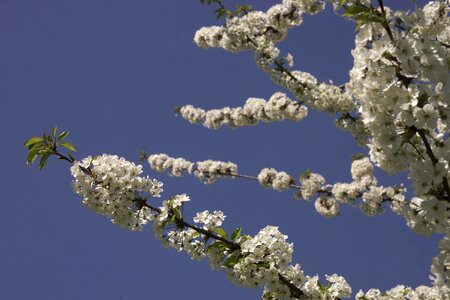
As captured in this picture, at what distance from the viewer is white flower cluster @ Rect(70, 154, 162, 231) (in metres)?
5.18

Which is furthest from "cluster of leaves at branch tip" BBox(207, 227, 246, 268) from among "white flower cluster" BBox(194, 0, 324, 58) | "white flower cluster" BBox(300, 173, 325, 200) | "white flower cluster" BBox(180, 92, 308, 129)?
"white flower cluster" BBox(300, 173, 325, 200)

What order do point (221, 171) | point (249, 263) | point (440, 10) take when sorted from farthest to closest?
point (221, 171)
point (440, 10)
point (249, 263)

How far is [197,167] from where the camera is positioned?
52.4 ft

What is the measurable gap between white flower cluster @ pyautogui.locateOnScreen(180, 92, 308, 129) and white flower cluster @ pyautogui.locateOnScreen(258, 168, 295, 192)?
1564 mm

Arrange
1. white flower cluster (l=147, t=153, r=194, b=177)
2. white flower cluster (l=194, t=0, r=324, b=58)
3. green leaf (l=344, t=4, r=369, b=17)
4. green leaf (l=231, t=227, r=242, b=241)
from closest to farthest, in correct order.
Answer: green leaf (l=344, t=4, r=369, b=17), green leaf (l=231, t=227, r=242, b=241), white flower cluster (l=194, t=0, r=324, b=58), white flower cluster (l=147, t=153, r=194, b=177)

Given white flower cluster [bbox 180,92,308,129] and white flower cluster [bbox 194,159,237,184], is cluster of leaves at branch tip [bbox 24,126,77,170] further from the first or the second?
white flower cluster [bbox 194,159,237,184]

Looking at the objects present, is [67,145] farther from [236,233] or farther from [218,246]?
[236,233]

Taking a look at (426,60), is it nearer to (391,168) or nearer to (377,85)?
(377,85)

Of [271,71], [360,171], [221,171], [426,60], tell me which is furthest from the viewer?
[221,171]

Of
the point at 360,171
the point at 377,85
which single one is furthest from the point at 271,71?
the point at 377,85

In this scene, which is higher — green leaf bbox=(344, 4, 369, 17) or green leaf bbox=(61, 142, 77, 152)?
green leaf bbox=(344, 4, 369, 17)

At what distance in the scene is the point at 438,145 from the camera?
3.54m

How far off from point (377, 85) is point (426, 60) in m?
0.39

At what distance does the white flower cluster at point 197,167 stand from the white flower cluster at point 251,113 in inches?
53.3
